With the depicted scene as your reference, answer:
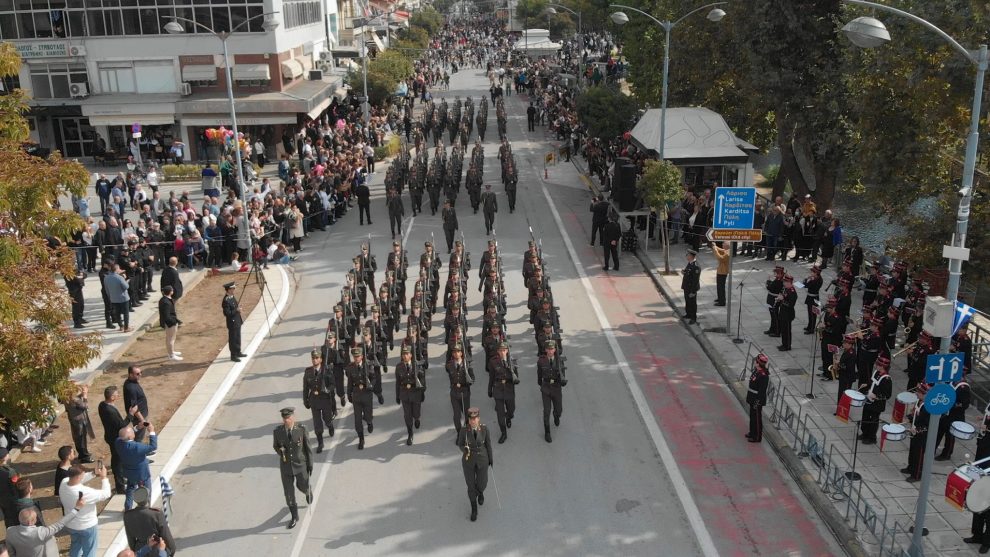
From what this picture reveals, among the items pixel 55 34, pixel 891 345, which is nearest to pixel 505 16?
pixel 55 34

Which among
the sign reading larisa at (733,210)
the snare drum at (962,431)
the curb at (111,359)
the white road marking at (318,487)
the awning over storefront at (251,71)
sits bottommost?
the white road marking at (318,487)

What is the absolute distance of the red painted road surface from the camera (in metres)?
11.2

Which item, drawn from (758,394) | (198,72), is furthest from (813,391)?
(198,72)

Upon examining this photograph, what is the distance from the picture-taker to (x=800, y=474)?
1239 centimetres

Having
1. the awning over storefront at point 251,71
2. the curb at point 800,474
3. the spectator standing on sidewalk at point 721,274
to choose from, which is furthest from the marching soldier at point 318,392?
the awning over storefront at point 251,71

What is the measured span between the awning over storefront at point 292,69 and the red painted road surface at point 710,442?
85.6ft

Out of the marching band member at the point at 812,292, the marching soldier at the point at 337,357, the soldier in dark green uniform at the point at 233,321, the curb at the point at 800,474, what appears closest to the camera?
the curb at the point at 800,474

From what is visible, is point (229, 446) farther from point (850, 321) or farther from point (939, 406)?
point (850, 321)

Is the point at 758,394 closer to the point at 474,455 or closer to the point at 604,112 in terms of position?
the point at 474,455

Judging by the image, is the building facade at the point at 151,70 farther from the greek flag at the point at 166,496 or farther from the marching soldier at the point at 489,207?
the greek flag at the point at 166,496

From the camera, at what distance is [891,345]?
1631 cm

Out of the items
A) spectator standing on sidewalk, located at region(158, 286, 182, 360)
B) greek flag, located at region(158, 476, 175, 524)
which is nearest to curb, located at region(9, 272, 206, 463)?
spectator standing on sidewalk, located at region(158, 286, 182, 360)

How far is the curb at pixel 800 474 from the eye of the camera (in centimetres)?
1085

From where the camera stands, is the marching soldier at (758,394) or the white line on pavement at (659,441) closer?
the white line on pavement at (659,441)
